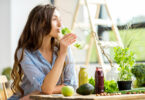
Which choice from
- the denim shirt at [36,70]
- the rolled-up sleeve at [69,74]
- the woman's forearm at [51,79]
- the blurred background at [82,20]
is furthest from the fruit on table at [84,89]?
the blurred background at [82,20]

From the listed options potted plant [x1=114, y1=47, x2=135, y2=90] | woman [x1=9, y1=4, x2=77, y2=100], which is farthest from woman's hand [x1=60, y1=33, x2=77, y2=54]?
potted plant [x1=114, y1=47, x2=135, y2=90]

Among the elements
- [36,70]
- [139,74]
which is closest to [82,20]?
[139,74]

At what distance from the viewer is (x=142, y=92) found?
1.95 meters

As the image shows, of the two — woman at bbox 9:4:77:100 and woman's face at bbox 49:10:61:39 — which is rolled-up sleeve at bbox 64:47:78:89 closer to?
woman at bbox 9:4:77:100

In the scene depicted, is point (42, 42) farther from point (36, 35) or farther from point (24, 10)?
point (24, 10)

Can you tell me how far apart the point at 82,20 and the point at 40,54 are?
3.23 meters

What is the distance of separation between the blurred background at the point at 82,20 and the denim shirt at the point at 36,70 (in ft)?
5.44

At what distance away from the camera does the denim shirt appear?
2.21 meters

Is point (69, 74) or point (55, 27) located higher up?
point (55, 27)

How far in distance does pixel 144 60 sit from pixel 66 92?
321 cm

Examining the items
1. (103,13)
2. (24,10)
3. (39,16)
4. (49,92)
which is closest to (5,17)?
(24,10)

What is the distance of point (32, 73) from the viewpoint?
221cm

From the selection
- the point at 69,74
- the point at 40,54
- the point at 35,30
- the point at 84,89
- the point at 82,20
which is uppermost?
the point at 82,20

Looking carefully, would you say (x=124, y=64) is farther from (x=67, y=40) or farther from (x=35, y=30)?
(x=35, y=30)
